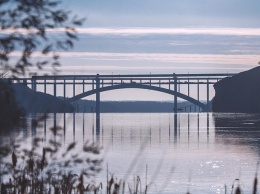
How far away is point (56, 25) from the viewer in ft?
16.7

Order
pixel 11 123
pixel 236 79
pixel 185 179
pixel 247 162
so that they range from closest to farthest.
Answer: pixel 11 123, pixel 185 179, pixel 247 162, pixel 236 79

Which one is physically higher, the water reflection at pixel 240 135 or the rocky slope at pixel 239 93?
the rocky slope at pixel 239 93

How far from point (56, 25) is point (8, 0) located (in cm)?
38

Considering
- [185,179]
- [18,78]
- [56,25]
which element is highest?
[56,25]

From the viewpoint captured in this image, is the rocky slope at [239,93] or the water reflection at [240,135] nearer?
the water reflection at [240,135]

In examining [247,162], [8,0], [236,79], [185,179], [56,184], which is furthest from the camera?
[236,79]

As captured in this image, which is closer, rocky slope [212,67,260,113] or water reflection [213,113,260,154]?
water reflection [213,113,260,154]

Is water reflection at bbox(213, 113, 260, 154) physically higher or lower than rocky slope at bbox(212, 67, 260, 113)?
lower

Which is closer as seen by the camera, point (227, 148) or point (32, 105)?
point (32, 105)

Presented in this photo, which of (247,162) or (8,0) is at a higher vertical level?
(8,0)

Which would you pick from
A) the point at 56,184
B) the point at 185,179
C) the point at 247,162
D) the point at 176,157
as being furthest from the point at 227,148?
the point at 56,184

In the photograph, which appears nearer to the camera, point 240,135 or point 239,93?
point 240,135

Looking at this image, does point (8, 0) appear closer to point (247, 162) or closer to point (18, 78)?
point (18, 78)

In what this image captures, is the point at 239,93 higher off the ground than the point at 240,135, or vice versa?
the point at 239,93
